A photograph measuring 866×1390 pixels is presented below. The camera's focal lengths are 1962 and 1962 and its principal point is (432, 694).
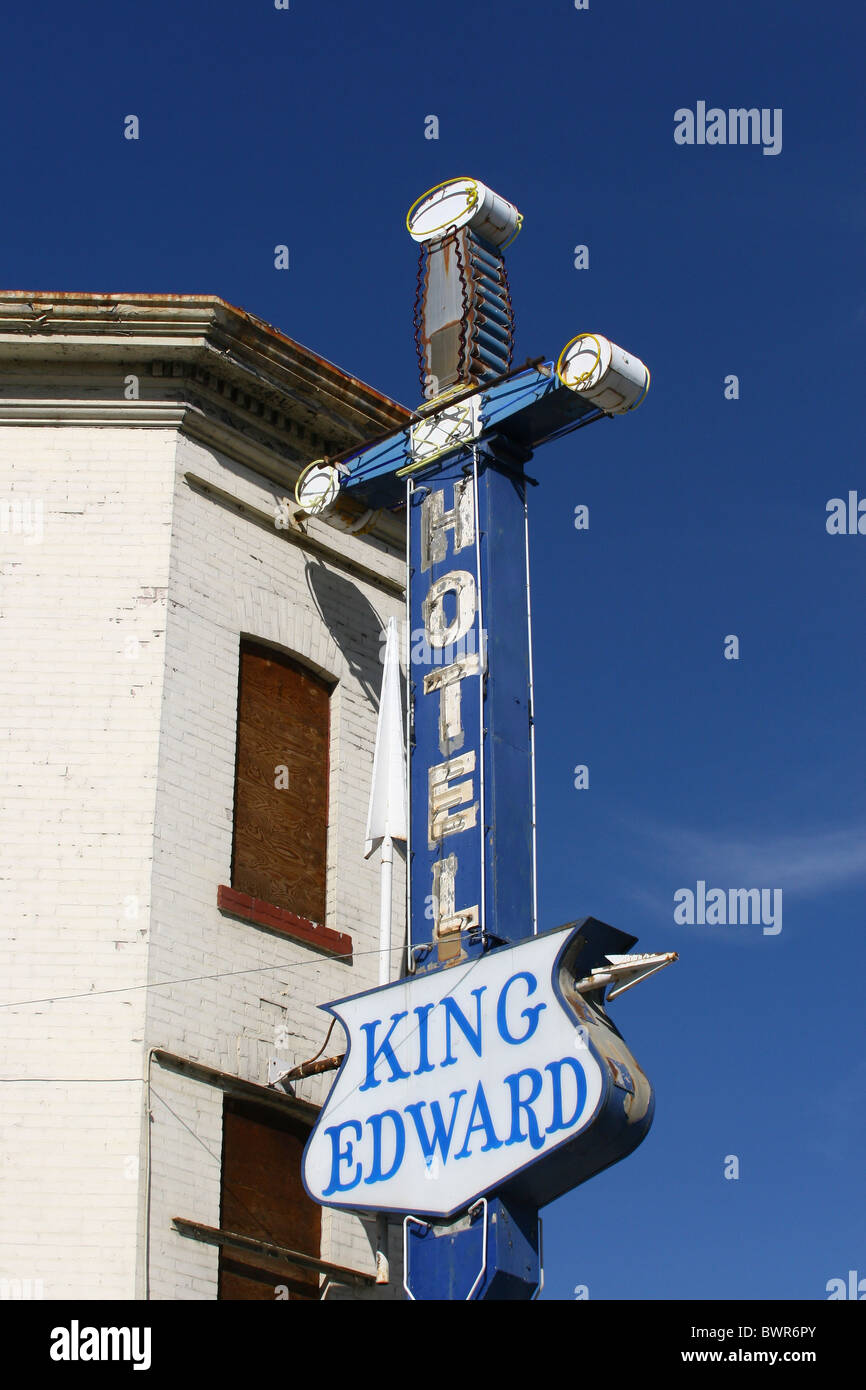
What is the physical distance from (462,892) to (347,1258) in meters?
3.37

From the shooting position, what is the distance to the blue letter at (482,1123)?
44.2ft

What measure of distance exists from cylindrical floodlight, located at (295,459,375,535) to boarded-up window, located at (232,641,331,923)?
1375 mm

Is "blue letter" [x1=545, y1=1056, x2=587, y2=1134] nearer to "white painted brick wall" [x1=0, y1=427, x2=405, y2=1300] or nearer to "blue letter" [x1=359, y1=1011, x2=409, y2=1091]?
"blue letter" [x1=359, y1=1011, x2=409, y2=1091]

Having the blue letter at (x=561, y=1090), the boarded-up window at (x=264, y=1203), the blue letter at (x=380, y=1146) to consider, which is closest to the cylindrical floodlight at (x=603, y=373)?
the blue letter at (x=561, y=1090)

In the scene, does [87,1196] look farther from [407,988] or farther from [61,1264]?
[407,988]

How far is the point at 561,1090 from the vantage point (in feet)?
43.3

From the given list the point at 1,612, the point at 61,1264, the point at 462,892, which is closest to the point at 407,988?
the point at 462,892

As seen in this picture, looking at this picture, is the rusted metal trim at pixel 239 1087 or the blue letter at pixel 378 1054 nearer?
the blue letter at pixel 378 1054

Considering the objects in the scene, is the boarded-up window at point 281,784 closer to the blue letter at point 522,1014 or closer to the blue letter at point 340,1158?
the blue letter at point 340,1158

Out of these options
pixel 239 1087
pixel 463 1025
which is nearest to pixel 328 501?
pixel 239 1087

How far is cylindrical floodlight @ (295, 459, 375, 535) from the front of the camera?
17.7m

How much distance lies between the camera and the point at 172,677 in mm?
16328

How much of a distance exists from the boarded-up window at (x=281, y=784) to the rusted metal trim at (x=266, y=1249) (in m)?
2.89

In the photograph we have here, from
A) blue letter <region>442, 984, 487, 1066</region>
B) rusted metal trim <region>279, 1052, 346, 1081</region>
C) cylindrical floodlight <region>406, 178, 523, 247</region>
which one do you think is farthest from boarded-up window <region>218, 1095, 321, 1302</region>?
cylindrical floodlight <region>406, 178, 523, 247</region>
